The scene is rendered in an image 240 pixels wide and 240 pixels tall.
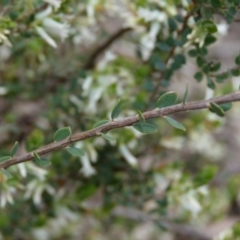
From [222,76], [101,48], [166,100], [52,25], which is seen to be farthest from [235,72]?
[101,48]

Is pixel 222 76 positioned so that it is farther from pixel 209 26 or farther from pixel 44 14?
pixel 44 14

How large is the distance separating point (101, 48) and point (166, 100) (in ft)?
1.82

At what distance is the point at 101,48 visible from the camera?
46.6 inches

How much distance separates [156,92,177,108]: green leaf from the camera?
0.65 meters

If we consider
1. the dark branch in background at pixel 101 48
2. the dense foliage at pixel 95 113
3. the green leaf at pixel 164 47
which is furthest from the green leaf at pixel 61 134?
the dark branch in background at pixel 101 48

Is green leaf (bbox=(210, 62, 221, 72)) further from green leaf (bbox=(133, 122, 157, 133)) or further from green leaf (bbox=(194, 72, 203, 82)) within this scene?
green leaf (bbox=(133, 122, 157, 133))

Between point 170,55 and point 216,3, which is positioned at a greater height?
point 216,3

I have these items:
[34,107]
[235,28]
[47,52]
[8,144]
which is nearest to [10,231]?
[8,144]

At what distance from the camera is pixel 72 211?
3.75 feet

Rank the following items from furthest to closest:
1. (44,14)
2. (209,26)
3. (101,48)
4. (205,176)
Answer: (101,48) < (205,176) < (44,14) < (209,26)

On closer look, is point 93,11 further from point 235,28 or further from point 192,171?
point 235,28

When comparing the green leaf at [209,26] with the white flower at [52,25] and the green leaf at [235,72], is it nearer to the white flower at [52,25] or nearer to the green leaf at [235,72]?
the green leaf at [235,72]

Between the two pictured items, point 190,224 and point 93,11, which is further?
point 190,224

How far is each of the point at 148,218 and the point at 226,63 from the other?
1.16m
